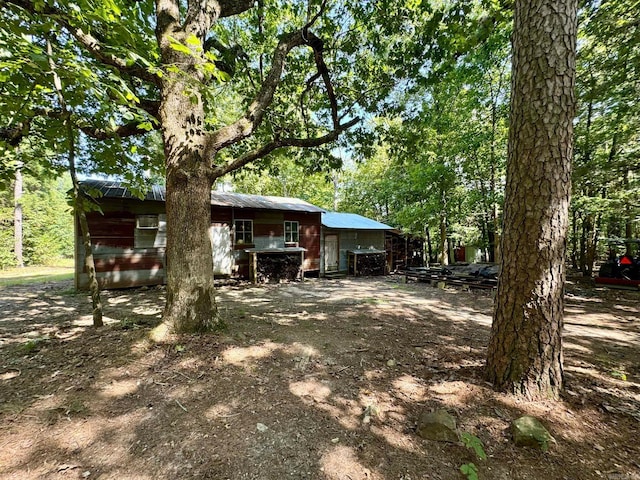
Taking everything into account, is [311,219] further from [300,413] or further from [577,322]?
[300,413]

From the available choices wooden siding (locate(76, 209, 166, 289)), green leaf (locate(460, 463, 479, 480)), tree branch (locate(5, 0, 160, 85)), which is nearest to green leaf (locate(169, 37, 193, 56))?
tree branch (locate(5, 0, 160, 85))

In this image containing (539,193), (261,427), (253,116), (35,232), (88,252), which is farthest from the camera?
(35,232)

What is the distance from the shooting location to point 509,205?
247cm

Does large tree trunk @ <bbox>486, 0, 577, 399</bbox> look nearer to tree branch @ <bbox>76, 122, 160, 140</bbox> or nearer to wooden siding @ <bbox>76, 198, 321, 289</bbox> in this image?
tree branch @ <bbox>76, 122, 160, 140</bbox>

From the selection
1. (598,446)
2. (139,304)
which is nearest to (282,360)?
(598,446)

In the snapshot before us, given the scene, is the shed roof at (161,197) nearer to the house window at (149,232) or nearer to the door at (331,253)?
the house window at (149,232)

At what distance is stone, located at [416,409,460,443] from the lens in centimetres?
198

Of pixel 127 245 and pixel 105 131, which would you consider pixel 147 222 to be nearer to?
pixel 127 245

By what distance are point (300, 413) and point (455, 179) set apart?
55.1 ft

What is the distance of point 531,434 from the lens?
6.21ft

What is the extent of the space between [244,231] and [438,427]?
10.0 m

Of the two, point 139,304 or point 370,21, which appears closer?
point 370,21

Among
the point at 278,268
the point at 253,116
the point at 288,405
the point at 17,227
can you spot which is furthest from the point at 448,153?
the point at 17,227

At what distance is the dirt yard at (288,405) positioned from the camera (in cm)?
175
